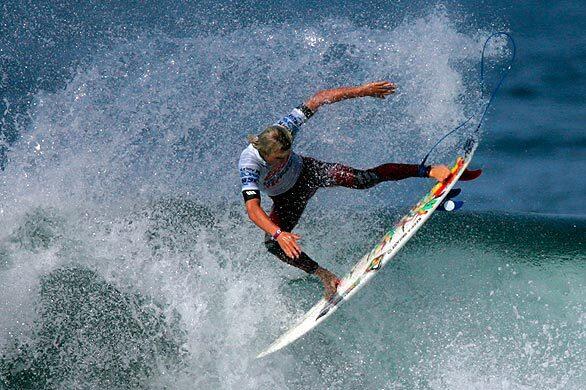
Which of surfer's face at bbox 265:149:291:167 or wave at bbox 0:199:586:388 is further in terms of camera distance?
wave at bbox 0:199:586:388

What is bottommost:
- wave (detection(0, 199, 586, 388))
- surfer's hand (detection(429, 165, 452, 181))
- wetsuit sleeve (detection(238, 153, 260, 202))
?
wave (detection(0, 199, 586, 388))

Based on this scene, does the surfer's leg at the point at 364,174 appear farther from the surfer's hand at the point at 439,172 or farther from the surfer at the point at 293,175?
the surfer's hand at the point at 439,172

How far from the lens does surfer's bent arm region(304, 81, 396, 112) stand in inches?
211

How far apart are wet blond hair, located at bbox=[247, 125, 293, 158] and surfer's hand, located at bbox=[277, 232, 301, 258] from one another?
1.90ft

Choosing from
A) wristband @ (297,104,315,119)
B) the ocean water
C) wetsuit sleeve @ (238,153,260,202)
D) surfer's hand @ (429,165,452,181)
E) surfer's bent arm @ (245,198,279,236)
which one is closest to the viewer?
surfer's bent arm @ (245,198,279,236)

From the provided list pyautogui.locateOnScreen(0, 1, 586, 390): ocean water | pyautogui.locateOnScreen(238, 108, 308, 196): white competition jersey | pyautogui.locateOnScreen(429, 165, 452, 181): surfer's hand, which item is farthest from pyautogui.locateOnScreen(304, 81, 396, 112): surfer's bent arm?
pyautogui.locateOnScreen(0, 1, 586, 390): ocean water

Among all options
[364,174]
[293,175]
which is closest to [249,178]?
[293,175]

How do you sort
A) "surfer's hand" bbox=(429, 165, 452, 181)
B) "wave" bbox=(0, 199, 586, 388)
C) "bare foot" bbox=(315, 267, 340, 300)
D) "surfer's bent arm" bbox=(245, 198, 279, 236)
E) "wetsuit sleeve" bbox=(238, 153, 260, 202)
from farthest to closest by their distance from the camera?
"wave" bbox=(0, 199, 586, 388) → "bare foot" bbox=(315, 267, 340, 300) → "surfer's hand" bbox=(429, 165, 452, 181) → "wetsuit sleeve" bbox=(238, 153, 260, 202) → "surfer's bent arm" bbox=(245, 198, 279, 236)

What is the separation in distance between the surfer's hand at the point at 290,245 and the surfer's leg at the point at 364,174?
1.04 metres

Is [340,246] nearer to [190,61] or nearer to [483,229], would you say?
[483,229]

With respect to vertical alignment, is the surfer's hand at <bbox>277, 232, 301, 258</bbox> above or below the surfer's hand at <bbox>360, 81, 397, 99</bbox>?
below

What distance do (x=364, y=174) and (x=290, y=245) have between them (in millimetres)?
1103

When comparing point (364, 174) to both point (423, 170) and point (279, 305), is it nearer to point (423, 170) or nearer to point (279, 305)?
point (423, 170)

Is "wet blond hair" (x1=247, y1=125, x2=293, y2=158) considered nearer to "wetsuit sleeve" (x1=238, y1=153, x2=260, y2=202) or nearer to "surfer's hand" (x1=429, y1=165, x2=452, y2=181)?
"wetsuit sleeve" (x1=238, y1=153, x2=260, y2=202)
